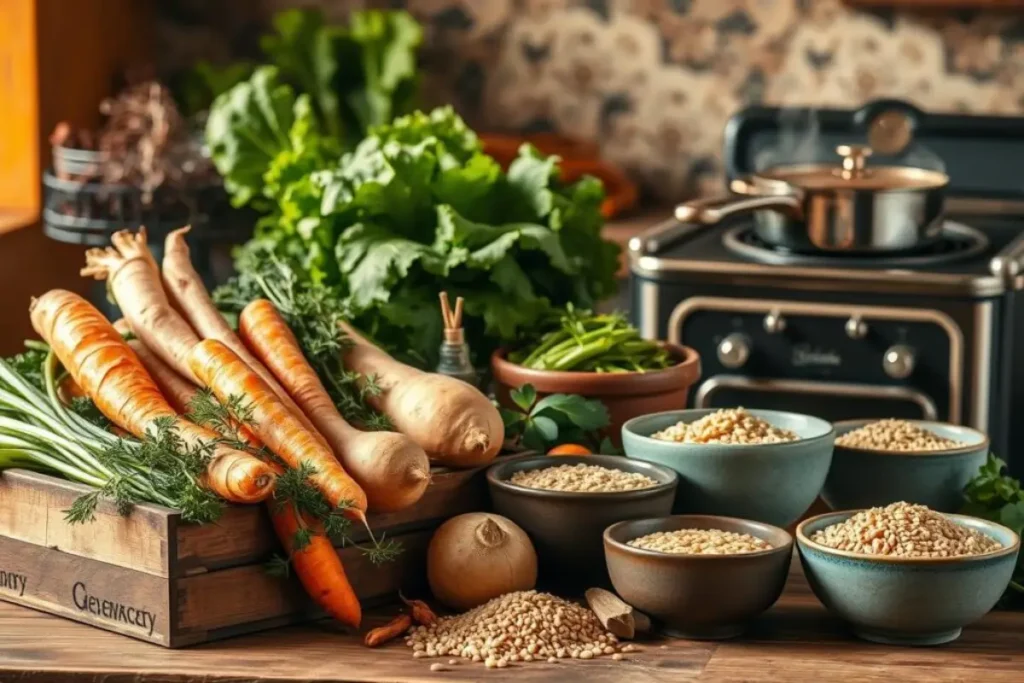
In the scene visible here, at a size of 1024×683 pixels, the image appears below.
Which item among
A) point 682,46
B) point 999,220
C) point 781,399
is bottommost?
point 781,399

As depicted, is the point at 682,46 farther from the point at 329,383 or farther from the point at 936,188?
the point at 329,383

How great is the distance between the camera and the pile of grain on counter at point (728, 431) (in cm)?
173

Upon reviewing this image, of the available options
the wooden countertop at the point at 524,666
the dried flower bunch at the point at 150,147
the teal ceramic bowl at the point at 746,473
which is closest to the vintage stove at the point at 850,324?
the dried flower bunch at the point at 150,147

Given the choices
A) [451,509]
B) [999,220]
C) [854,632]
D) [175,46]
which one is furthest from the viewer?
[175,46]

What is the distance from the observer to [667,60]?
442cm

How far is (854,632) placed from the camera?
5.17 feet

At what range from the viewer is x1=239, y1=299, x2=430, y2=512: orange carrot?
1634mm

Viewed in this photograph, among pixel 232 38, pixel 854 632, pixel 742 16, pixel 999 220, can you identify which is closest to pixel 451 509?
pixel 854 632

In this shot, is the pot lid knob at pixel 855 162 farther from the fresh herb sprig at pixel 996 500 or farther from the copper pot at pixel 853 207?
the fresh herb sprig at pixel 996 500

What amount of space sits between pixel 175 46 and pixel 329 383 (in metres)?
3.05

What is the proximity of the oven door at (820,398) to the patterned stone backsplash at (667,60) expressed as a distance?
50.7 inches

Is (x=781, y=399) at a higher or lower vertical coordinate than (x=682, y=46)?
lower

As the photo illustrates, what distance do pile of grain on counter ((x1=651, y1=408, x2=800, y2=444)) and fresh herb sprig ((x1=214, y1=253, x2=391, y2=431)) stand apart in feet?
1.00

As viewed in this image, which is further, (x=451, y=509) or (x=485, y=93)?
(x=485, y=93)
